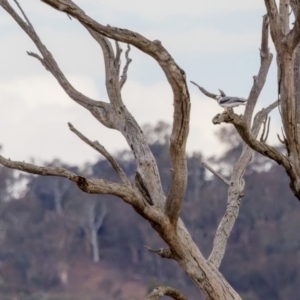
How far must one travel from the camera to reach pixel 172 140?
23.5 feet

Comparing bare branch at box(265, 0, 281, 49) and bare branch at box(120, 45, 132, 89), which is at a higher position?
bare branch at box(120, 45, 132, 89)

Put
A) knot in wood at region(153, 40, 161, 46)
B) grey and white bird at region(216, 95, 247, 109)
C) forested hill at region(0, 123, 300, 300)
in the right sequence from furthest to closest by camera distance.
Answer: forested hill at region(0, 123, 300, 300) → grey and white bird at region(216, 95, 247, 109) → knot in wood at region(153, 40, 161, 46)

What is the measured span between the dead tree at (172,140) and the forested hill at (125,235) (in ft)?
148

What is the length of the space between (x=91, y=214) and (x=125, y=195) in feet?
186

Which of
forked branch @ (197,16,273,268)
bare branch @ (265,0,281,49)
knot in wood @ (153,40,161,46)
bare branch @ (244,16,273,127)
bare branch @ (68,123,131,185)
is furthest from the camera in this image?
bare branch @ (244,16,273,127)

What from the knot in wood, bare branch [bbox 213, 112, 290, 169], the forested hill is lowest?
bare branch [bbox 213, 112, 290, 169]

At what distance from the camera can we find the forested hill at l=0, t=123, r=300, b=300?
56.5 metres

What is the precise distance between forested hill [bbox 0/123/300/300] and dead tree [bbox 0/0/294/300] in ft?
148

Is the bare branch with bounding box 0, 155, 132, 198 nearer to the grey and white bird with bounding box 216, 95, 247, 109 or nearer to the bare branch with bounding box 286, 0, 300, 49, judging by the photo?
the bare branch with bounding box 286, 0, 300, 49

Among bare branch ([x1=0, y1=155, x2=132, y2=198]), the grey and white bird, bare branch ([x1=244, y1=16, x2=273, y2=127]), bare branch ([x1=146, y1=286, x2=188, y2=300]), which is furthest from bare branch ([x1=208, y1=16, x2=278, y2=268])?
bare branch ([x1=0, y1=155, x2=132, y2=198])

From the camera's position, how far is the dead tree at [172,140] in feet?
22.5

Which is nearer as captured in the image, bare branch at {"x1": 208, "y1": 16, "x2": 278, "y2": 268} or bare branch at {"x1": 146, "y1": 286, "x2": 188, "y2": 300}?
bare branch at {"x1": 146, "y1": 286, "x2": 188, "y2": 300}

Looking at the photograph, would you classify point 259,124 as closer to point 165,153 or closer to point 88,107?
point 88,107

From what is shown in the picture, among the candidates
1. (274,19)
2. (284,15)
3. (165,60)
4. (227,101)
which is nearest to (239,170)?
(227,101)
